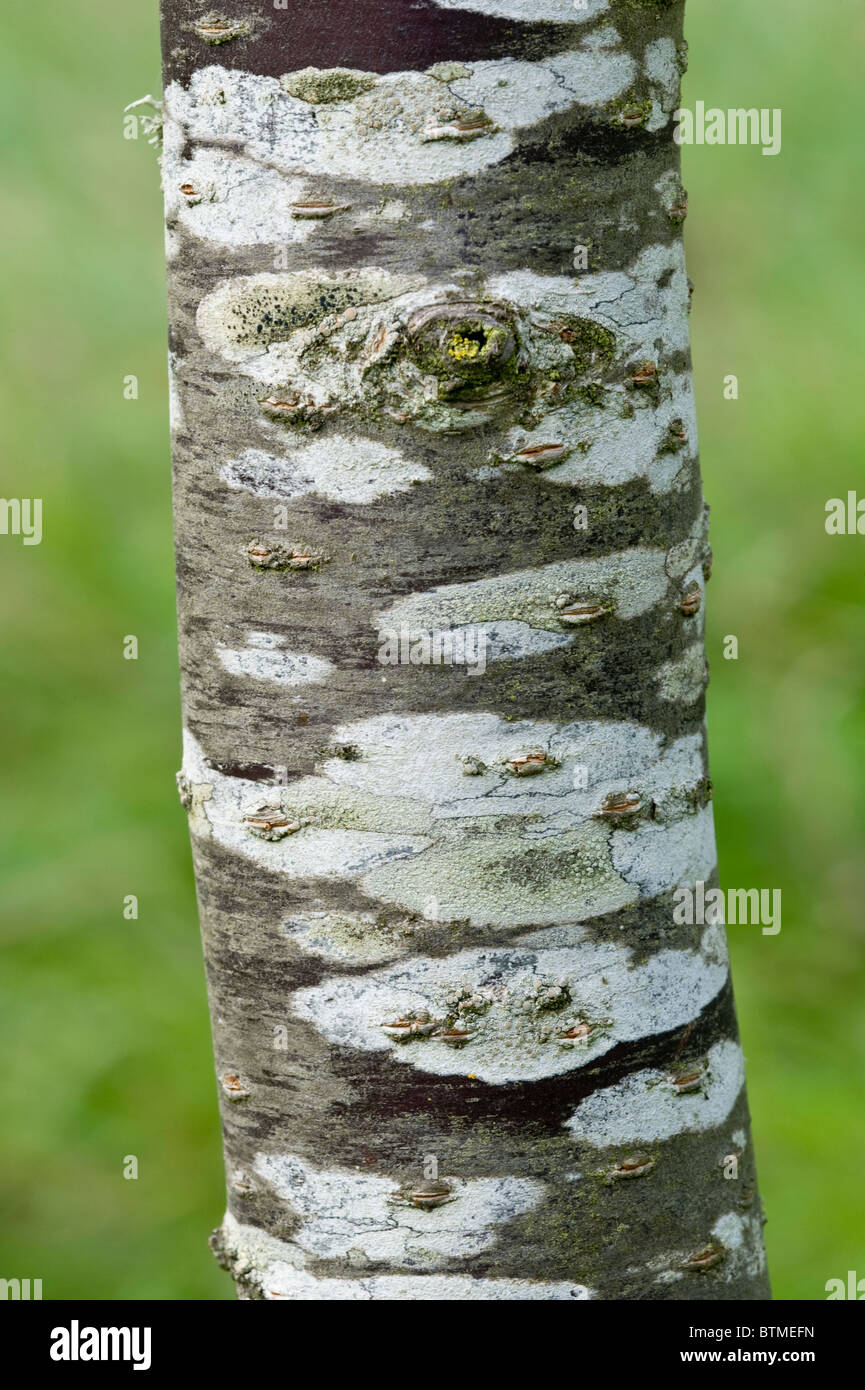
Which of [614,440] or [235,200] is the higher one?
[235,200]

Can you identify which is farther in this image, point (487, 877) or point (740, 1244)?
point (740, 1244)

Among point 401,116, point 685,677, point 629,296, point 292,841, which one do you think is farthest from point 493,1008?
point 401,116

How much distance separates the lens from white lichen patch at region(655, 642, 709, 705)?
1.01 m

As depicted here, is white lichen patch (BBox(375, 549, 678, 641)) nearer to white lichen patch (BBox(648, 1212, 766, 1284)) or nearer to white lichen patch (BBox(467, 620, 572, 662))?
white lichen patch (BBox(467, 620, 572, 662))

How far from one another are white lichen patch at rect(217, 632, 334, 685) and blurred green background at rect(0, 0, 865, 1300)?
7.37 ft

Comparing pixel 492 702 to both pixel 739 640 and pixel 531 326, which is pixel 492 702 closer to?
pixel 531 326

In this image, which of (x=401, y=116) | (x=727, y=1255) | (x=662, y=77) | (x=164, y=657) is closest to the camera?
(x=401, y=116)

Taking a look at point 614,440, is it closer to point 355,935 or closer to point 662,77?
point 662,77

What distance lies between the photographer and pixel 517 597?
0.92 metres

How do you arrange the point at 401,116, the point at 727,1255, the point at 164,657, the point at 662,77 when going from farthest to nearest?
1. the point at 164,657
2. the point at 727,1255
3. the point at 662,77
4. the point at 401,116

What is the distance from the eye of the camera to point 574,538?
36.8 inches

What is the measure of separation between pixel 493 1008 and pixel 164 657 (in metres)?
3.35

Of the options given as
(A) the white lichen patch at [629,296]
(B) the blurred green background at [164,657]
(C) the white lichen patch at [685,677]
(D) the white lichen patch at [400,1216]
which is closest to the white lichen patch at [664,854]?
(C) the white lichen patch at [685,677]

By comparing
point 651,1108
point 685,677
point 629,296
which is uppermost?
point 629,296
